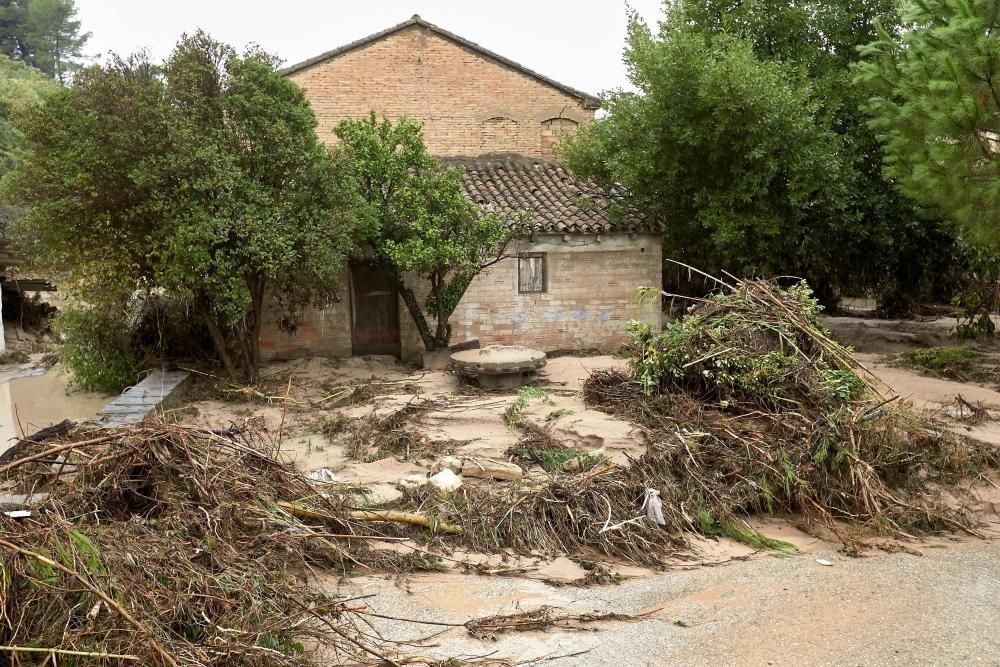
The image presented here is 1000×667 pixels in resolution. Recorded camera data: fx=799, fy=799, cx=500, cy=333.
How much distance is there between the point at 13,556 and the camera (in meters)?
4.74

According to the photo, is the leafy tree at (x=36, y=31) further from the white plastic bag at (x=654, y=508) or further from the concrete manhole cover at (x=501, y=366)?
the white plastic bag at (x=654, y=508)

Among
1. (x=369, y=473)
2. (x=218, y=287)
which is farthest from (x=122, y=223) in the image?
(x=369, y=473)

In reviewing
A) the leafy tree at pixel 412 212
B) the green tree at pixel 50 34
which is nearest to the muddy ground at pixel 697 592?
the leafy tree at pixel 412 212

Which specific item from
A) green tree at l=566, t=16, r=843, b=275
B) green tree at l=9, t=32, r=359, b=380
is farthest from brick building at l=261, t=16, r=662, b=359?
green tree at l=9, t=32, r=359, b=380

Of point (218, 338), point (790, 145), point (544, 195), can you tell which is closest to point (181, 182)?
point (218, 338)

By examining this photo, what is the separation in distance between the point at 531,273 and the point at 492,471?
8.57m

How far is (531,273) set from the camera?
16984 mm

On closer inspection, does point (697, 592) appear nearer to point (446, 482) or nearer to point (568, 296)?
point (446, 482)

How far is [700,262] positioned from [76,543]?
1544 cm

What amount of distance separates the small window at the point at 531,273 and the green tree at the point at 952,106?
7.15 metres

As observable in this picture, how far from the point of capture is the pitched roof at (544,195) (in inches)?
663

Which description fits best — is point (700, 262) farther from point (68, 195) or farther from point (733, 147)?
point (68, 195)

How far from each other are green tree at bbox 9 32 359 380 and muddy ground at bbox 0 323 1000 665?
3.41 meters

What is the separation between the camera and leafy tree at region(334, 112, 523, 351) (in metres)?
14.7
